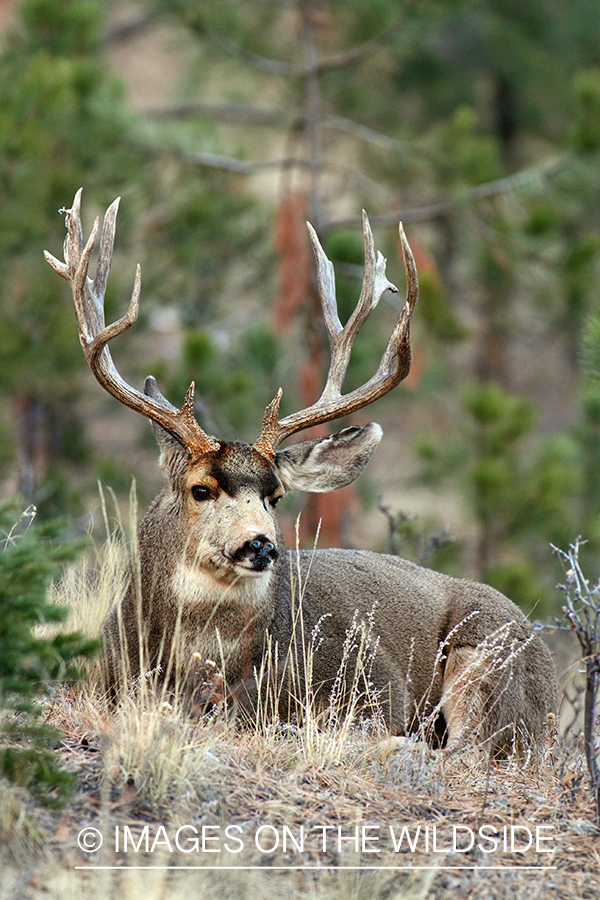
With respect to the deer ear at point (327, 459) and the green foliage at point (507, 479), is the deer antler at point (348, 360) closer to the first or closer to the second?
the deer ear at point (327, 459)

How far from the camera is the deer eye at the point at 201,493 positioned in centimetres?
Result: 498

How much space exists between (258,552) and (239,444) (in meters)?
0.66

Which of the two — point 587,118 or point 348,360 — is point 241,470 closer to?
point 348,360

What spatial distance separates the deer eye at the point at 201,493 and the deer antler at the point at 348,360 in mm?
348

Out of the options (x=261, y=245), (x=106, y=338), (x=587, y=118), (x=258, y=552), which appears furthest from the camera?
(x=261, y=245)

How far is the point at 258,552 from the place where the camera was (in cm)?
466

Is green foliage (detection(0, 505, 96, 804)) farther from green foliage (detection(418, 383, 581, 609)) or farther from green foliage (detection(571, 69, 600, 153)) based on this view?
green foliage (detection(571, 69, 600, 153))

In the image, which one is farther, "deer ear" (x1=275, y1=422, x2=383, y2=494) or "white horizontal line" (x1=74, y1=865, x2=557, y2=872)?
"deer ear" (x1=275, y1=422, x2=383, y2=494)

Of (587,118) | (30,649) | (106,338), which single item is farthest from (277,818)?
(587,118)

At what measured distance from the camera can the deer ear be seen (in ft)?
17.8

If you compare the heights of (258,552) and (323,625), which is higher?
(258,552)

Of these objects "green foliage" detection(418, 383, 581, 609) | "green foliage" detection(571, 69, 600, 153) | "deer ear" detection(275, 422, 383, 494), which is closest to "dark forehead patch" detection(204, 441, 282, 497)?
"deer ear" detection(275, 422, 383, 494)

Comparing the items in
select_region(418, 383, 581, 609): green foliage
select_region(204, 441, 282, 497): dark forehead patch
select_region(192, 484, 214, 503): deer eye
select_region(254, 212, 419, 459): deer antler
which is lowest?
select_region(418, 383, 581, 609): green foliage

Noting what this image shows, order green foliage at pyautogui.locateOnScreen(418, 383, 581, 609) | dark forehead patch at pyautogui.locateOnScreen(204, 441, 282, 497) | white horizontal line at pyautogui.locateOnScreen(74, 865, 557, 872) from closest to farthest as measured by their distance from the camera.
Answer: white horizontal line at pyautogui.locateOnScreen(74, 865, 557, 872), dark forehead patch at pyautogui.locateOnScreen(204, 441, 282, 497), green foliage at pyautogui.locateOnScreen(418, 383, 581, 609)
